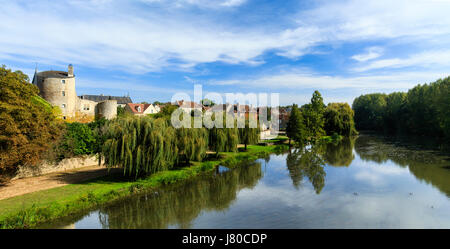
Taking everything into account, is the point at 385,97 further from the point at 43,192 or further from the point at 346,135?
the point at 43,192

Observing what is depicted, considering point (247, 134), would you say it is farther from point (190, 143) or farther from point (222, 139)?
point (190, 143)

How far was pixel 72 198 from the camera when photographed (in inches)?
520

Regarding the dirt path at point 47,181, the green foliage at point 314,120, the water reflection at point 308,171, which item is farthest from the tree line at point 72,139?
the green foliage at point 314,120

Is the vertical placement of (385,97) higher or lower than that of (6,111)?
higher

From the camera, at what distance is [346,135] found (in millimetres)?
54438

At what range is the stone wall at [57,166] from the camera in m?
17.6

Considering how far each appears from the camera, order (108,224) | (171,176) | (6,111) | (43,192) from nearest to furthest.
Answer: (108,224)
(6,111)
(43,192)
(171,176)

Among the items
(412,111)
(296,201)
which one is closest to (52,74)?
(296,201)

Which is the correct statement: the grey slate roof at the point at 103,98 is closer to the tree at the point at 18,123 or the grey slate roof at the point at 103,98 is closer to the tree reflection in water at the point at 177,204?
the tree at the point at 18,123

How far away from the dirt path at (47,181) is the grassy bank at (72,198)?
1.01 m

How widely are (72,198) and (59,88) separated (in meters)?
22.9

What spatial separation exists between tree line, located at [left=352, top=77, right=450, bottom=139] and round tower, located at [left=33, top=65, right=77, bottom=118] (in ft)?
167
